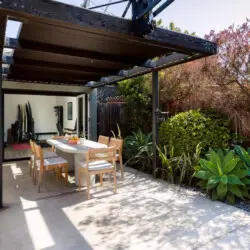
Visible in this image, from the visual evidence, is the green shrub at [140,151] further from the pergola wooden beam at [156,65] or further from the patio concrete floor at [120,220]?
the pergola wooden beam at [156,65]

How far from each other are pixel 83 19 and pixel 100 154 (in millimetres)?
2300

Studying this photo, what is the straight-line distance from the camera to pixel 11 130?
33.6 feet

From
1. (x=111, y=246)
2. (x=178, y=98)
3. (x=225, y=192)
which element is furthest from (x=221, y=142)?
(x=111, y=246)

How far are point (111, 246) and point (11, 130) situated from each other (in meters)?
9.49

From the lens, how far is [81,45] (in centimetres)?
338

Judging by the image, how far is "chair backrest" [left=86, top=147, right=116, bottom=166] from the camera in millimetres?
3631

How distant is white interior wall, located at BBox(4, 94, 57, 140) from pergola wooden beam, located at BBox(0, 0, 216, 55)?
9.23 m

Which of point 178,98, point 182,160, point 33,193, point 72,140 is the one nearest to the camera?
point 33,193

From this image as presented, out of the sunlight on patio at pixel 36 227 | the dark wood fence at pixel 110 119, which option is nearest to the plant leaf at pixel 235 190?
the sunlight on patio at pixel 36 227

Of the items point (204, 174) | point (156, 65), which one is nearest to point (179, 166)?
Answer: point (204, 174)

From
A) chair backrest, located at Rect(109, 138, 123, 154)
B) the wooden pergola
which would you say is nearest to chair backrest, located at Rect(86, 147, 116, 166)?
chair backrest, located at Rect(109, 138, 123, 154)

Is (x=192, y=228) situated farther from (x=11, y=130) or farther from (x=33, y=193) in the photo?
(x=11, y=130)

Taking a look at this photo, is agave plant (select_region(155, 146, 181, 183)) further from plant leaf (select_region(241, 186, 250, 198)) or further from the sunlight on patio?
the sunlight on patio

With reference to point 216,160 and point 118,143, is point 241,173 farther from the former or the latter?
point 118,143
